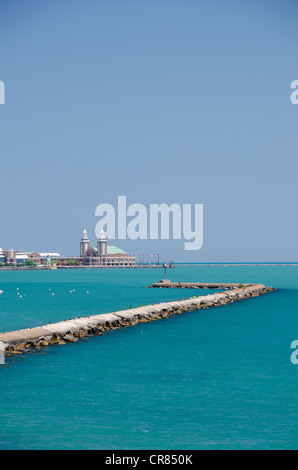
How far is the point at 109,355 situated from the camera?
37.6 metres

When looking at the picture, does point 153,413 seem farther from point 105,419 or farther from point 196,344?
point 196,344

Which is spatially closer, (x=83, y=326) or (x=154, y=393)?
(x=154, y=393)

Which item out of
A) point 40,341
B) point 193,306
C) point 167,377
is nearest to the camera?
point 167,377

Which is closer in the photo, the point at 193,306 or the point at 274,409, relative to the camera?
the point at 274,409

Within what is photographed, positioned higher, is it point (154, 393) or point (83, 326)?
point (83, 326)

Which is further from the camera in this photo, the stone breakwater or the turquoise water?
the stone breakwater

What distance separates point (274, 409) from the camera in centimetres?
2464

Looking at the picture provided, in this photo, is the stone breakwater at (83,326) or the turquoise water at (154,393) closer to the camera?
the turquoise water at (154,393)

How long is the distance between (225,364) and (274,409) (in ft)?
34.0
